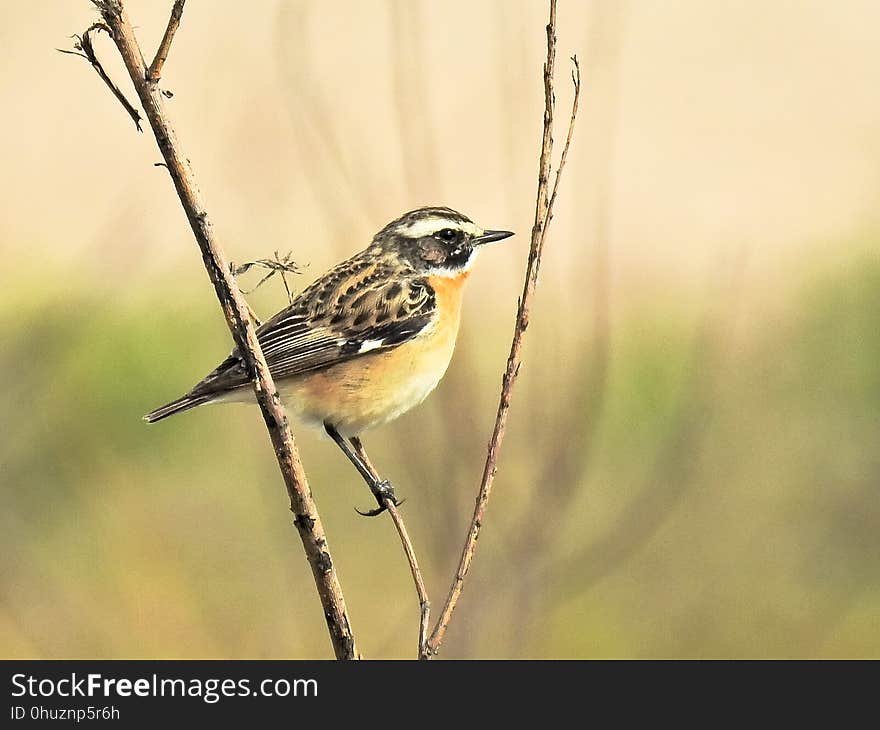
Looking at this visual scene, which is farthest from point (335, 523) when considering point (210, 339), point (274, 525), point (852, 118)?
point (852, 118)

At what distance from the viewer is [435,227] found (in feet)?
13.5

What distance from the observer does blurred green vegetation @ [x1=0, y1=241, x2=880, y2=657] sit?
624cm

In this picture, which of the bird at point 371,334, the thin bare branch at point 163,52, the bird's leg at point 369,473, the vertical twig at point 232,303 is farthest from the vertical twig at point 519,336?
the bird at point 371,334

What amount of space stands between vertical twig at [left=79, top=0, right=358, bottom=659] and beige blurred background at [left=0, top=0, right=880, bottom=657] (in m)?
1.04

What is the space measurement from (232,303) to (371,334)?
1684 mm

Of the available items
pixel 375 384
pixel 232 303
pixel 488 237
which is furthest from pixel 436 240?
pixel 232 303

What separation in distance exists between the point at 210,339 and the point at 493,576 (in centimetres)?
437

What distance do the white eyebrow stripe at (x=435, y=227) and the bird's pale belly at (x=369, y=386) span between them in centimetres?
35

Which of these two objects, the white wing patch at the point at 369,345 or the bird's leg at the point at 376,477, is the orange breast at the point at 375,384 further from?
the bird's leg at the point at 376,477

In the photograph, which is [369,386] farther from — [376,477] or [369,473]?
A: [376,477]

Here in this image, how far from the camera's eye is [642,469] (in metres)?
7.65

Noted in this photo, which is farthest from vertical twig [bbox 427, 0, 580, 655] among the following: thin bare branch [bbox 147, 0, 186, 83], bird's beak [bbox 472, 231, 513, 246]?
bird's beak [bbox 472, 231, 513, 246]

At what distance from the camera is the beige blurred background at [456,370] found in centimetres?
465

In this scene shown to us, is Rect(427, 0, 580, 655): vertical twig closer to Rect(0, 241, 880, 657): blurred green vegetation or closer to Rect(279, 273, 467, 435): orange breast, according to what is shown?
Rect(279, 273, 467, 435): orange breast
